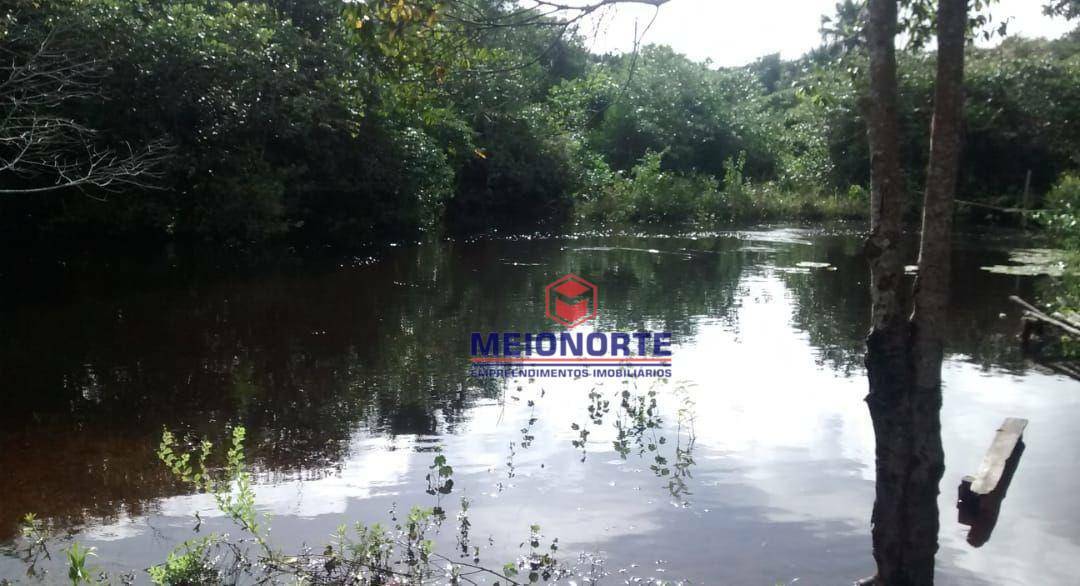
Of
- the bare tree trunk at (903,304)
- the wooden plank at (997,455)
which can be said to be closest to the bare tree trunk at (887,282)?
the bare tree trunk at (903,304)

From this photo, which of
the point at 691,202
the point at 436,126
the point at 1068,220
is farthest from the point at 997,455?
the point at 691,202

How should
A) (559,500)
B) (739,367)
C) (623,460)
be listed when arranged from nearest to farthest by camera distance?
1. (559,500)
2. (623,460)
3. (739,367)

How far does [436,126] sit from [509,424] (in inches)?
534

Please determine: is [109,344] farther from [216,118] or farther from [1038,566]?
[1038,566]

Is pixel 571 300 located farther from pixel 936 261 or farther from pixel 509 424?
pixel 936 261

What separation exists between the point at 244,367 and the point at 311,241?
9.68m

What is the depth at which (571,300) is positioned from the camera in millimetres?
11781

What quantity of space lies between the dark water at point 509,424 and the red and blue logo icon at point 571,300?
0.33 m

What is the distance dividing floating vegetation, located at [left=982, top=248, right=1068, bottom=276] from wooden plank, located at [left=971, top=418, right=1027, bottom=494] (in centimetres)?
628

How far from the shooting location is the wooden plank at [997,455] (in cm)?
493

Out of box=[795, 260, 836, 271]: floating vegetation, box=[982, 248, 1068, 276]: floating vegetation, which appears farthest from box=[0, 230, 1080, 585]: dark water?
box=[795, 260, 836, 271]: floating vegetation

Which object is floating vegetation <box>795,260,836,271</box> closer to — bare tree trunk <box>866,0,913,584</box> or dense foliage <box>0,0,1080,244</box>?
dense foliage <box>0,0,1080,244</box>

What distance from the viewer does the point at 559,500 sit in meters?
5.12

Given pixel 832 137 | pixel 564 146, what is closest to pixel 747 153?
pixel 832 137
